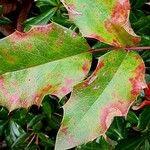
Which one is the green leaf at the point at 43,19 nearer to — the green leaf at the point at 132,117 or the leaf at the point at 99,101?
the green leaf at the point at 132,117

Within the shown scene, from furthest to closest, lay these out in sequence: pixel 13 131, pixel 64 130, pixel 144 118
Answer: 1. pixel 13 131
2. pixel 144 118
3. pixel 64 130

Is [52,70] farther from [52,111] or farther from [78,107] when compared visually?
[52,111]

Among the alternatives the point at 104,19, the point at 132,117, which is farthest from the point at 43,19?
the point at 104,19

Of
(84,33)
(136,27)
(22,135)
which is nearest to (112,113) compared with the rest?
(84,33)

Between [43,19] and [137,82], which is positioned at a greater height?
[137,82]

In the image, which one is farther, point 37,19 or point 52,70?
point 37,19

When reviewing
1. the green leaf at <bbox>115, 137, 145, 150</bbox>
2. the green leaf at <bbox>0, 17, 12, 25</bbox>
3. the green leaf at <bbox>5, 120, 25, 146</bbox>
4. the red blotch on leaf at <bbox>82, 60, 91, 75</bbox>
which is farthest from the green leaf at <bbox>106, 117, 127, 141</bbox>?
the red blotch on leaf at <bbox>82, 60, 91, 75</bbox>

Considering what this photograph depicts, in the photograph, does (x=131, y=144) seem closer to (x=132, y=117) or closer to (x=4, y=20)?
(x=132, y=117)
